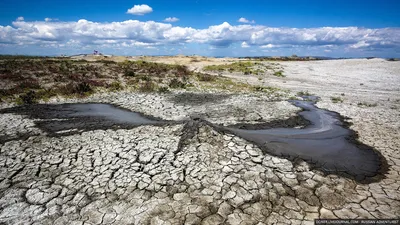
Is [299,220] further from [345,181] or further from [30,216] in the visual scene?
[30,216]

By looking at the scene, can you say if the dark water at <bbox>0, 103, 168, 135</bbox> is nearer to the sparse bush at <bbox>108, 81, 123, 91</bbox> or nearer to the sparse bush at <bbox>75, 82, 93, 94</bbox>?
the sparse bush at <bbox>75, 82, 93, 94</bbox>

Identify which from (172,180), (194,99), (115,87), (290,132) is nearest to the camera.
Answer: (172,180)

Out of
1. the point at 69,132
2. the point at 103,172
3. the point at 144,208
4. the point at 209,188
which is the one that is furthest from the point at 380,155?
the point at 69,132

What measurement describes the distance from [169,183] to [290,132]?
20.7 feet

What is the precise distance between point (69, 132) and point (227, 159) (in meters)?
6.94

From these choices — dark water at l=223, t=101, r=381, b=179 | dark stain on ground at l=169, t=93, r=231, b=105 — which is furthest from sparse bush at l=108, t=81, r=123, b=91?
dark water at l=223, t=101, r=381, b=179

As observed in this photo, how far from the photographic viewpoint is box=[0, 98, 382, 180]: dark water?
291 inches

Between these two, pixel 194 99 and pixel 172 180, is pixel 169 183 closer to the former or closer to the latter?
pixel 172 180

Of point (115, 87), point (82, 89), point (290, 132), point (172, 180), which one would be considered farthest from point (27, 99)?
point (290, 132)

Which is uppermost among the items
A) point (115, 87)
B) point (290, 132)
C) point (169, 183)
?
point (115, 87)

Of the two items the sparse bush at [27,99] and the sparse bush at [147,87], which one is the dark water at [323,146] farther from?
the sparse bush at [27,99]

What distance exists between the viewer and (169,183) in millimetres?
6207

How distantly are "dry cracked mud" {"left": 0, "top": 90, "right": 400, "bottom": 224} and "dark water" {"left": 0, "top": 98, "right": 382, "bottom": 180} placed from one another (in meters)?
0.51

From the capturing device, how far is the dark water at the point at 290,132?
7.39 m
